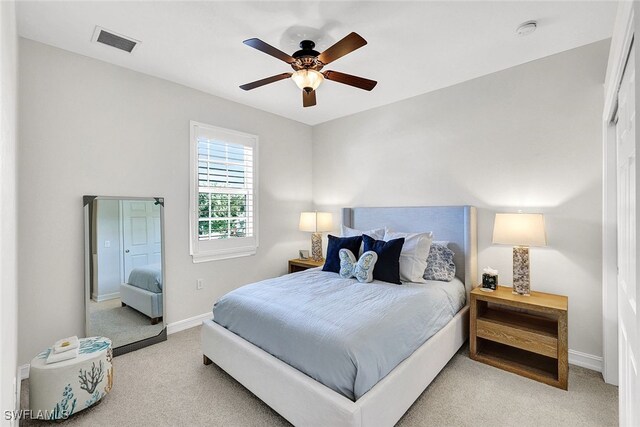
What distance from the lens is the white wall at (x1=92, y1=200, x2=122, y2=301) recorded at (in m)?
2.68

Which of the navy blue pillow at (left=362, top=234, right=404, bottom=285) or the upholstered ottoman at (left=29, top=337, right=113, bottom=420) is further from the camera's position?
the navy blue pillow at (left=362, top=234, right=404, bottom=285)

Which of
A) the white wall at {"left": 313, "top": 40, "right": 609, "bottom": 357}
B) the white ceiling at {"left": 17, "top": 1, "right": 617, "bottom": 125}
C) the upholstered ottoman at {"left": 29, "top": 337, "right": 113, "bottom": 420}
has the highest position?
the white ceiling at {"left": 17, "top": 1, "right": 617, "bottom": 125}

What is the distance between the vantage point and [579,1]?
6.37ft

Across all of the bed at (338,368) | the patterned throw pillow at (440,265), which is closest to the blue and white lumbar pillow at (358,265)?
the bed at (338,368)

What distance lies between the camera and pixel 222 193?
3637 millimetres

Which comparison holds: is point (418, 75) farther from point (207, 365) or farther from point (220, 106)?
point (207, 365)

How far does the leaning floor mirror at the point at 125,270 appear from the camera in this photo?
8.70ft

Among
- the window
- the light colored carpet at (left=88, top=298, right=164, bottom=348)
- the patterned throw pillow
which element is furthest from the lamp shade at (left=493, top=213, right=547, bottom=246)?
the light colored carpet at (left=88, top=298, right=164, bottom=348)

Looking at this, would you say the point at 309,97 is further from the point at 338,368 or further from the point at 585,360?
the point at 585,360

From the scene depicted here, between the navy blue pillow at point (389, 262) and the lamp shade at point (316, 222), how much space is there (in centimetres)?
142

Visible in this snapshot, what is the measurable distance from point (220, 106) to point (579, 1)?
3.40 m

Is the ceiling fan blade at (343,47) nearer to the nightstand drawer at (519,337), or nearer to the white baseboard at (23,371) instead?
the nightstand drawer at (519,337)

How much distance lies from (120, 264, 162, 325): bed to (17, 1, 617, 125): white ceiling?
2.04 m

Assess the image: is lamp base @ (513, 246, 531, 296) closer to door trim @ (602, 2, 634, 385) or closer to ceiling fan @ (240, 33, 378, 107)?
door trim @ (602, 2, 634, 385)
